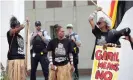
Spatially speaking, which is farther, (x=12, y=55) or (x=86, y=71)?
(x=86, y=71)

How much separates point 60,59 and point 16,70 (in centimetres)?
103

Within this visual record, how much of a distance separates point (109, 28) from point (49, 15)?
1106 cm

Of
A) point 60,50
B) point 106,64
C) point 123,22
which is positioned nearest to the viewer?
point 106,64

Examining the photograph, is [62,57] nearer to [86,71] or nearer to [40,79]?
[40,79]

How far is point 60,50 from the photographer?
10.3 meters

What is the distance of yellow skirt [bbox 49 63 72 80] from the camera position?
1022cm

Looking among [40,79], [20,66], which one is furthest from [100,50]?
[40,79]

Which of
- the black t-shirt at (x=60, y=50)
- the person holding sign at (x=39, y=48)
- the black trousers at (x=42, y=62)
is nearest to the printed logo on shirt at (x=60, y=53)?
the black t-shirt at (x=60, y=50)

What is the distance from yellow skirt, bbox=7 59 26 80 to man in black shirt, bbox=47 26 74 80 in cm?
64

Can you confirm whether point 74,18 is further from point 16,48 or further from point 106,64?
point 106,64

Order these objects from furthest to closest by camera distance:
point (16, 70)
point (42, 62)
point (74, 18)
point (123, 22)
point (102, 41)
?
point (74, 18)
point (42, 62)
point (123, 22)
point (16, 70)
point (102, 41)

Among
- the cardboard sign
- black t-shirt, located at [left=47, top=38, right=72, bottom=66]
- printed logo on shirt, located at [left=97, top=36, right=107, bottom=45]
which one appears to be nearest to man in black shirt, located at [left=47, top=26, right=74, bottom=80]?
black t-shirt, located at [left=47, top=38, right=72, bottom=66]

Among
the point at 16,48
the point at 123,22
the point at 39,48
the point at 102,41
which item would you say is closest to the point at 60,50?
the point at 16,48

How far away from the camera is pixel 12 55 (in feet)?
33.6
